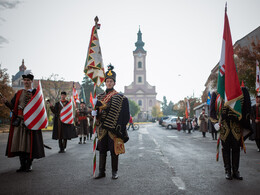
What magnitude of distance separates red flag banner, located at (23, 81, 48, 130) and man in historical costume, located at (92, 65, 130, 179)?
154cm

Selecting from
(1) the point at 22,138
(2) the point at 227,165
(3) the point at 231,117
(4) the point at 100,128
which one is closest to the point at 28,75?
Result: (1) the point at 22,138

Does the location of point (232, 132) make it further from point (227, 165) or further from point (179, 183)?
point (179, 183)

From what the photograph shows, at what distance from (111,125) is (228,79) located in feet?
7.95

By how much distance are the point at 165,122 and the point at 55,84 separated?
79.6 feet

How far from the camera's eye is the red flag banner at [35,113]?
5371mm

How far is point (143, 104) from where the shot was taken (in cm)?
10019

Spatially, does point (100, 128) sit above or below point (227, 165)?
above

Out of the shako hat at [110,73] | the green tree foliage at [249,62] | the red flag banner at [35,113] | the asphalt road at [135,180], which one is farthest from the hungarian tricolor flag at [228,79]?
the green tree foliage at [249,62]

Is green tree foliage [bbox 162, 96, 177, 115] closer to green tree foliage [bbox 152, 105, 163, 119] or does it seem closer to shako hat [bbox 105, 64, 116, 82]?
green tree foliage [bbox 152, 105, 163, 119]

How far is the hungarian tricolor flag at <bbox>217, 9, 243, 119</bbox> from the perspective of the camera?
179 inches

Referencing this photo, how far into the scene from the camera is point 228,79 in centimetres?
476

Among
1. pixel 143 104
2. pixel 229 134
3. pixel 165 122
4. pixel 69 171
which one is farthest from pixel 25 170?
pixel 143 104

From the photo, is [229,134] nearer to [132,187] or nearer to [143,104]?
[132,187]

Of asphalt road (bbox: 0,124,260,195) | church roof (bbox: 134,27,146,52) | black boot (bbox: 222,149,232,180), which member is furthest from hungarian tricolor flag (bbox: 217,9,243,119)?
church roof (bbox: 134,27,146,52)
